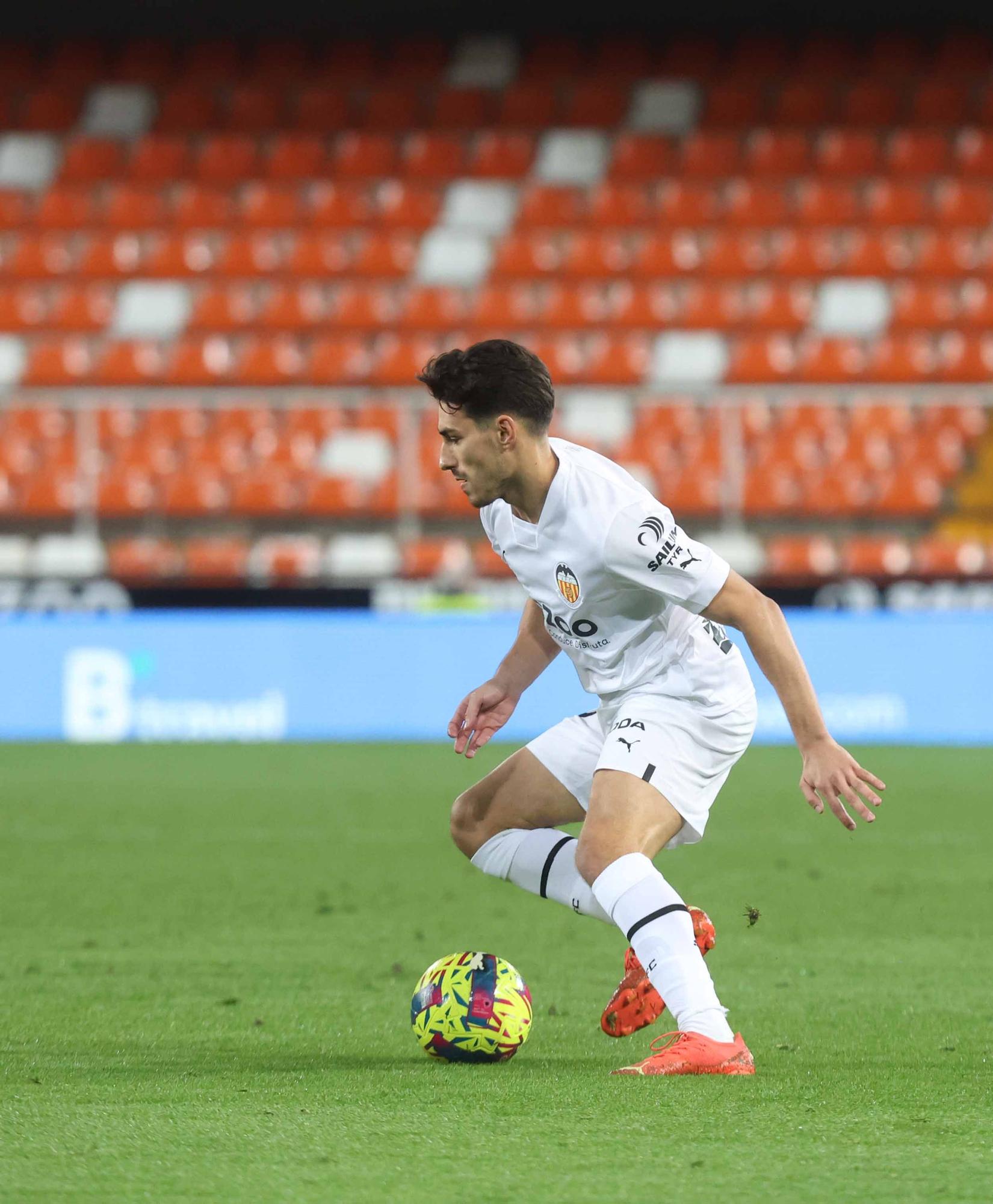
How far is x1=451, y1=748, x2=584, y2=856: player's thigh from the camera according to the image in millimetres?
4762

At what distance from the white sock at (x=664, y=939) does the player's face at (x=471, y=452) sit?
897mm

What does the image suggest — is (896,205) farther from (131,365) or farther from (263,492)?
Answer: (263,492)

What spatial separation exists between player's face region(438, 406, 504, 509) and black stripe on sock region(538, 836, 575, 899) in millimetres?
996

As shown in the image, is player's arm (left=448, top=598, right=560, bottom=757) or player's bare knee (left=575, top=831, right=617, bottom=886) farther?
player's arm (left=448, top=598, right=560, bottom=757)

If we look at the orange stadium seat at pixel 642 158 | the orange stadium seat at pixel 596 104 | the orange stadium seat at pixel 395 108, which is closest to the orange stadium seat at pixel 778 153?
the orange stadium seat at pixel 642 158

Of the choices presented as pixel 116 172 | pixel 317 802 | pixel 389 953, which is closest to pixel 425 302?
pixel 116 172

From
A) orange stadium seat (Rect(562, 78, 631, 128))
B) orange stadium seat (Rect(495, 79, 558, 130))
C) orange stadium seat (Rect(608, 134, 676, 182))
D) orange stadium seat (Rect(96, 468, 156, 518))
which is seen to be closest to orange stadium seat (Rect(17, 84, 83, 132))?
orange stadium seat (Rect(495, 79, 558, 130))

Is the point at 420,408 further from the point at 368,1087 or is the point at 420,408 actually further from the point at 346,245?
the point at 368,1087

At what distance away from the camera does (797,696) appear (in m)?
4.02

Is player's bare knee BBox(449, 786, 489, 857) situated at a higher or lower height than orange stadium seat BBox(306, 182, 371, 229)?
lower

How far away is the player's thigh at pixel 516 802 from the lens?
4.76 m

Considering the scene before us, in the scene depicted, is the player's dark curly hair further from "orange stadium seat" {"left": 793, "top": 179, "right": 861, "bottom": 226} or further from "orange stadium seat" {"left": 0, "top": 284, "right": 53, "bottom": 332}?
"orange stadium seat" {"left": 793, "top": 179, "right": 861, "bottom": 226}

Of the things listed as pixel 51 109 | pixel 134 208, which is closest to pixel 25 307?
pixel 134 208

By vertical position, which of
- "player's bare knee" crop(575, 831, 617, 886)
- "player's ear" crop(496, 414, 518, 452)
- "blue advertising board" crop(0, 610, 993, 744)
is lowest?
"blue advertising board" crop(0, 610, 993, 744)
